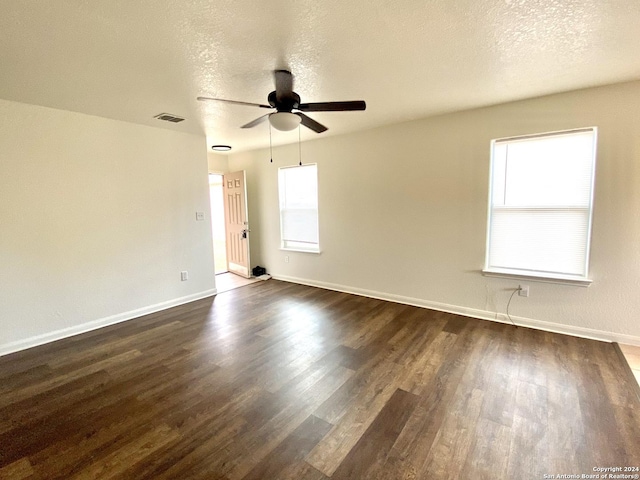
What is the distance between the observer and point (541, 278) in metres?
3.09

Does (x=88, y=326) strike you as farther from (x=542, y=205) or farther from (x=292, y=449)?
(x=542, y=205)

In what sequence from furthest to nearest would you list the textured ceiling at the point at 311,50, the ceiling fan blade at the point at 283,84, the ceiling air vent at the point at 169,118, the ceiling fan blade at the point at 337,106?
the ceiling air vent at the point at 169,118
the ceiling fan blade at the point at 283,84
the ceiling fan blade at the point at 337,106
the textured ceiling at the point at 311,50

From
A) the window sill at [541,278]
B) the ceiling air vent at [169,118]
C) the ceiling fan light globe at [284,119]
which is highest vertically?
the ceiling air vent at [169,118]

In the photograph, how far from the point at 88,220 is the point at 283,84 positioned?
2.74 meters

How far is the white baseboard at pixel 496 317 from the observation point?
9.27 ft

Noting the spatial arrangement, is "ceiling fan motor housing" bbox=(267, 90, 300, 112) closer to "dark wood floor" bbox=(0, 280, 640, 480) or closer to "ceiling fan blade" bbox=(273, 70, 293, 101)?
"ceiling fan blade" bbox=(273, 70, 293, 101)

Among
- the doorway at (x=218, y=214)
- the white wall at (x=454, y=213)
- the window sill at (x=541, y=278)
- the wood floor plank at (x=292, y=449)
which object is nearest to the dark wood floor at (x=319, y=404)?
the wood floor plank at (x=292, y=449)

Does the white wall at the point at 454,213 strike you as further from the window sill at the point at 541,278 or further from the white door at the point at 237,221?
the white door at the point at 237,221

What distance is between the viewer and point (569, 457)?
1.58 metres

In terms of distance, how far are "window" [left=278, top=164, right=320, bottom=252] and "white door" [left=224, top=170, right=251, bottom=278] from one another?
0.73 meters

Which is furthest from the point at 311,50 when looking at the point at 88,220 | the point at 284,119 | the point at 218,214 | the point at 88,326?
the point at 218,214

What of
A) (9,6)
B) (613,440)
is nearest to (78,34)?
(9,6)

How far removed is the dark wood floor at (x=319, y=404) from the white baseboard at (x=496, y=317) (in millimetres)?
139

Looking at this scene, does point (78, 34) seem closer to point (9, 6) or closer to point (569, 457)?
point (9, 6)
